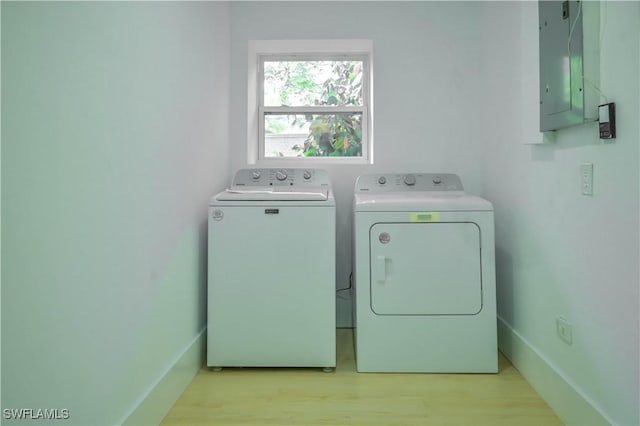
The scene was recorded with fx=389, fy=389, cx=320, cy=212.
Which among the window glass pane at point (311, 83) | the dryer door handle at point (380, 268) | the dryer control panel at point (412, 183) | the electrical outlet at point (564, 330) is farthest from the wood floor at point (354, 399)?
the window glass pane at point (311, 83)

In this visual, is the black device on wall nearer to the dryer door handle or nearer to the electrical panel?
the electrical panel

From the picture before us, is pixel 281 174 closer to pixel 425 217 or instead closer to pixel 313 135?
pixel 313 135

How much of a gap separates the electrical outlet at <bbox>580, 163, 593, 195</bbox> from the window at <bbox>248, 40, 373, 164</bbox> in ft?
4.98

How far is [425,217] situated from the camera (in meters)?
1.95

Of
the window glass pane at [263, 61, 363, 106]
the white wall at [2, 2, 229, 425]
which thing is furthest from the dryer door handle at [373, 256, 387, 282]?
the window glass pane at [263, 61, 363, 106]

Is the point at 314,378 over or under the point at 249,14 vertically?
under

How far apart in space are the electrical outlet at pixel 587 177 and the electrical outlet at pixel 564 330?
1.73 feet

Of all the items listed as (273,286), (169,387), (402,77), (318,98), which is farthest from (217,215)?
(402,77)

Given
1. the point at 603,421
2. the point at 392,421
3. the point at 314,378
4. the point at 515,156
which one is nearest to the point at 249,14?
the point at 515,156

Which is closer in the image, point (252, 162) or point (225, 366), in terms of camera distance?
point (225, 366)

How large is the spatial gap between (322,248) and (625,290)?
1.22 m

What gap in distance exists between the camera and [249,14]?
265 centimetres

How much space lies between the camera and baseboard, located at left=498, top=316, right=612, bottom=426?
4.58 ft

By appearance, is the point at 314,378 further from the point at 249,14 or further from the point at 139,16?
the point at 249,14
